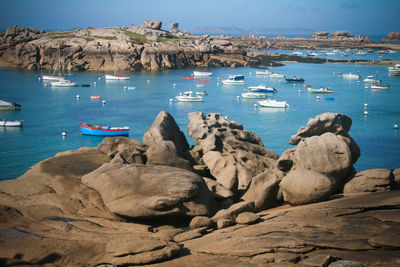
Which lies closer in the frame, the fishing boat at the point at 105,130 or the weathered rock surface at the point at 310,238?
the weathered rock surface at the point at 310,238

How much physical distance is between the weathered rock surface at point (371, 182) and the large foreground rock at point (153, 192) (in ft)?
21.2

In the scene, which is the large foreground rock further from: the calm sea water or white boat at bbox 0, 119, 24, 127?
white boat at bbox 0, 119, 24, 127

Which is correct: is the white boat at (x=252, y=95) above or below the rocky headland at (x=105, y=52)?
below

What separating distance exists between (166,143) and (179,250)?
10.1m

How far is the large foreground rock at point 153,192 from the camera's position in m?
14.7

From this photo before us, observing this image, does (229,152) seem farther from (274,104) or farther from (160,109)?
(274,104)

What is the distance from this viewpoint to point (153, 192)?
15.1 m

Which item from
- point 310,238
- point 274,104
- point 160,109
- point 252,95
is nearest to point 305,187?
point 310,238

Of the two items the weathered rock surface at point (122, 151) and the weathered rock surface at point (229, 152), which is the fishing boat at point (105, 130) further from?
the weathered rock surface at point (122, 151)

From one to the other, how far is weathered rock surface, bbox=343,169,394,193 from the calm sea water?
1978cm

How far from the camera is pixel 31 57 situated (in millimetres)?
109938

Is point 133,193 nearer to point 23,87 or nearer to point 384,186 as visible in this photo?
point 384,186

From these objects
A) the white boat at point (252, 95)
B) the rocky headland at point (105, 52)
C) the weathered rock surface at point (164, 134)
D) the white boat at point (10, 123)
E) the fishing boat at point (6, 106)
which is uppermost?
the rocky headland at point (105, 52)

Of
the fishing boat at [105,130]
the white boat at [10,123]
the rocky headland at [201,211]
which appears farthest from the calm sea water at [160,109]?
the rocky headland at [201,211]
